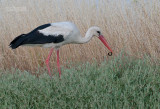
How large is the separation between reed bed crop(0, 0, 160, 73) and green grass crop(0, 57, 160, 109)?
1.46 meters

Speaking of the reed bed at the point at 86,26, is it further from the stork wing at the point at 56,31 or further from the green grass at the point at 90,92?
the green grass at the point at 90,92

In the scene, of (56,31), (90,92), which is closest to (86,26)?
(56,31)

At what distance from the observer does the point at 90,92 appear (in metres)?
3.60

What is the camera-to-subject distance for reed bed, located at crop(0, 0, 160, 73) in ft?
19.4

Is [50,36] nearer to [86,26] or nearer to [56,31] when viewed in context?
[56,31]

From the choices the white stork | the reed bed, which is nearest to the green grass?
the white stork

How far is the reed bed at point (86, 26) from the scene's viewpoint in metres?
5.91

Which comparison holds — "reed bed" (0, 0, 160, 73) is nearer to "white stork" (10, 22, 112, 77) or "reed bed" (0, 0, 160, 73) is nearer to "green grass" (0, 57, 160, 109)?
"white stork" (10, 22, 112, 77)

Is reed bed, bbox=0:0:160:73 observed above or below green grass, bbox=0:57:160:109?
above

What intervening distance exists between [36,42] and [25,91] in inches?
53.2

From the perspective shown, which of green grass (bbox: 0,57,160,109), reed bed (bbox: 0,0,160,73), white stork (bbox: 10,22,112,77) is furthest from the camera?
reed bed (bbox: 0,0,160,73)

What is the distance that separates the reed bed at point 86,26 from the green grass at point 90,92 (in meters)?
1.46

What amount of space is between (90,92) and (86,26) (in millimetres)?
3013

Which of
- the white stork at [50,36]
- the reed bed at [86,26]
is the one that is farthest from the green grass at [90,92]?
the reed bed at [86,26]
